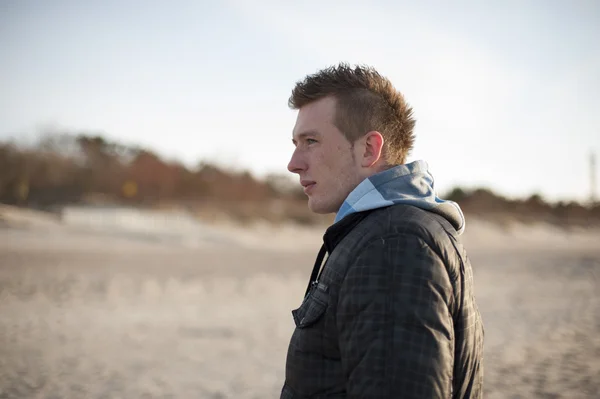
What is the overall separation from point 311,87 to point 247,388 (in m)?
4.47

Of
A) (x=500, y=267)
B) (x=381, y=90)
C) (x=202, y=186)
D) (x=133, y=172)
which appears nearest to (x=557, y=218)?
(x=500, y=267)

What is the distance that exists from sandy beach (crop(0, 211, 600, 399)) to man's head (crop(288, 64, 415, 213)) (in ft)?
13.2

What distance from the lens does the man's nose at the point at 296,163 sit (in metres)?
2.01

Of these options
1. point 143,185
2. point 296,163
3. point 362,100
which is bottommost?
point 296,163

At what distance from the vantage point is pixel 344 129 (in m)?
1.90

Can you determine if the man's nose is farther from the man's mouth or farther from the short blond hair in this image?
the short blond hair

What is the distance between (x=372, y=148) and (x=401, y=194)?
11.7 inches

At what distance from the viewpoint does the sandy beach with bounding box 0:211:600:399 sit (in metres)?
5.63

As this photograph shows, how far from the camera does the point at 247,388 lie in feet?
17.8

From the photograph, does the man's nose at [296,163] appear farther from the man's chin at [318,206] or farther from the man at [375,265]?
the man's chin at [318,206]

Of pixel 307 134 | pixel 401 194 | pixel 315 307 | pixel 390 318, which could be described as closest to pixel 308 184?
pixel 307 134

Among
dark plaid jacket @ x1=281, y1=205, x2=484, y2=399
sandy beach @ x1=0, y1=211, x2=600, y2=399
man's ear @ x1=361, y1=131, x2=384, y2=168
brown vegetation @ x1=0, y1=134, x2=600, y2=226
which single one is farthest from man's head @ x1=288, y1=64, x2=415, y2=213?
brown vegetation @ x1=0, y1=134, x2=600, y2=226

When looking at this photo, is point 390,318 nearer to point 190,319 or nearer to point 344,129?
point 344,129

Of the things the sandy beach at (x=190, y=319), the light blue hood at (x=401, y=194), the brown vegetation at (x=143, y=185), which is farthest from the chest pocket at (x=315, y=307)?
the brown vegetation at (x=143, y=185)
